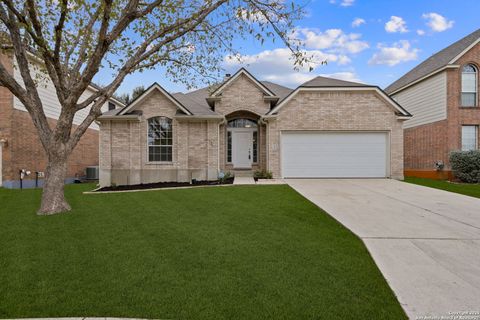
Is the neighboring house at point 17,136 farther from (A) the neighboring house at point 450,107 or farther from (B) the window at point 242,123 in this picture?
(A) the neighboring house at point 450,107

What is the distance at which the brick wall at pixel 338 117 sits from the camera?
A: 14.4 metres

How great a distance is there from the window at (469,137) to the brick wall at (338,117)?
544 cm

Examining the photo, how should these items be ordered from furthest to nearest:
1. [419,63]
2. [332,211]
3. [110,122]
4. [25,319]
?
[419,63], [110,122], [332,211], [25,319]

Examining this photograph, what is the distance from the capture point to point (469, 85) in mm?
16391

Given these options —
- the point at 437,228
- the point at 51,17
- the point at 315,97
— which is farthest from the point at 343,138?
the point at 51,17

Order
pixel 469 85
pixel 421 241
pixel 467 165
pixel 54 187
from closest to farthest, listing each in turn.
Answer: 1. pixel 421 241
2. pixel 54 187
3. pixel 467 165
4. pixel 469 85

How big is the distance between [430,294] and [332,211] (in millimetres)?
3939

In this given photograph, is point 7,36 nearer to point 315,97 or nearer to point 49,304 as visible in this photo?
point 49,304

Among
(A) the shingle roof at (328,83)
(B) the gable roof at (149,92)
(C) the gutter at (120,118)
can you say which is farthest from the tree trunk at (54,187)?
(A) the shingle roof at (328,83)

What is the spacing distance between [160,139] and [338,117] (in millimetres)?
9512

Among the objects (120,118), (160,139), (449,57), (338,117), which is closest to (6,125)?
(120,118)

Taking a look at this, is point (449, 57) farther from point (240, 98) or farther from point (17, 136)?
point (17, 136)

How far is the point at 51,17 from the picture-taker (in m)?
8.91

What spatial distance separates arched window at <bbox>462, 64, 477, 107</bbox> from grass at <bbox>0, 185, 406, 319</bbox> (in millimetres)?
15632
